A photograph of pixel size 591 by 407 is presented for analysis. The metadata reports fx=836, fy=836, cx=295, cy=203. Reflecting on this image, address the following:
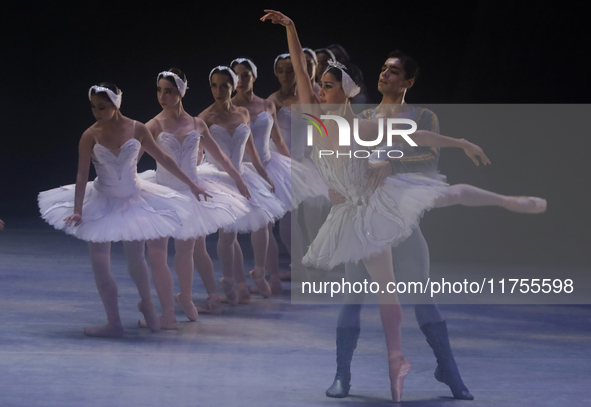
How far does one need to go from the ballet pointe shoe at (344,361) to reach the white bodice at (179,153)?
1.51m

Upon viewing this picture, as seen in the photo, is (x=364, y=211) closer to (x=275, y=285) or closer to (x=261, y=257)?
(x=261, y=257)

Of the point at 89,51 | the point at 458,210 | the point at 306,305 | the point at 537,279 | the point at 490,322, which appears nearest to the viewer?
the point at 490,322

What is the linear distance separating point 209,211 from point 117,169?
533 mm

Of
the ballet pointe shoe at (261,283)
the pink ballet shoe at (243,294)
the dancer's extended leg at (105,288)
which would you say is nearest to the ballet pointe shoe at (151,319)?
the dancer's extended leg at (105,288)

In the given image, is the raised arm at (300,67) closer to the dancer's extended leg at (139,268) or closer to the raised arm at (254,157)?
the dancer's extended leg at (139,268)

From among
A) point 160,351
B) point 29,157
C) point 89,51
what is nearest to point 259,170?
point 160,351

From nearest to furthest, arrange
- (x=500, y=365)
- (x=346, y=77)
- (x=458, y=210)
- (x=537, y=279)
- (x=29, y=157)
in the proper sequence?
(x=346, y=77)
(x=500, y=365)
(x=537, y=279)
(x=458, y=210)
(x=29, y=157)

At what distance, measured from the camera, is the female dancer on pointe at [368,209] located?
276 centimetres

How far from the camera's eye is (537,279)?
5539mm


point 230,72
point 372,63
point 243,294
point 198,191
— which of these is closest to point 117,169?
point 198,191

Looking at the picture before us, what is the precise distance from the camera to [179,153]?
13.2 ft

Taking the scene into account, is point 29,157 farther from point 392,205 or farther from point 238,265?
point 392,205

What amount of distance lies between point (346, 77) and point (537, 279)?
3223 mm

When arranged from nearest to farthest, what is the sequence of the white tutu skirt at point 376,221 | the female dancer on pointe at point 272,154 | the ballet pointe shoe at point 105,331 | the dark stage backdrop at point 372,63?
the white tutu skirt at point 376,221
the ballet pointe shoe at point 105,331
the female dancer on pointe at point 272,154
the dark stage backdrop at point 372,63
